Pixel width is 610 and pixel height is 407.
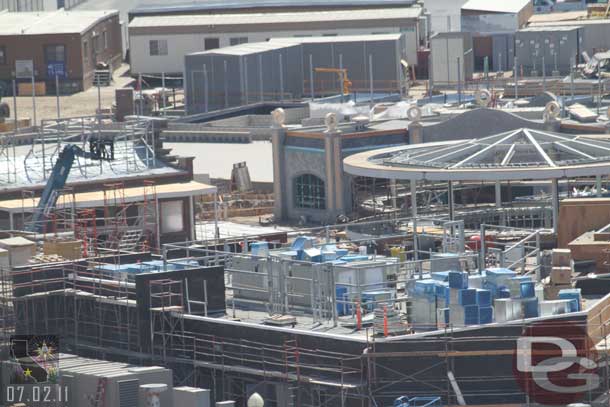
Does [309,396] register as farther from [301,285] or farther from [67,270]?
[67,270]

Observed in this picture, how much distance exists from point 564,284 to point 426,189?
141 ft

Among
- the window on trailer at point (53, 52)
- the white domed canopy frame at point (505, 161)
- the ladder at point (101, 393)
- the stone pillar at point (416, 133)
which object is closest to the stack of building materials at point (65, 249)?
the ladder at point (101, 393)

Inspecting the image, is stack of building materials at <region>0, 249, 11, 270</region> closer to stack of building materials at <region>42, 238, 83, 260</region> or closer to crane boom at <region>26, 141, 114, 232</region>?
stack of building materials at <region>42, 238, 83, 260</region>

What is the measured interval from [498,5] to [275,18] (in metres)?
17.2

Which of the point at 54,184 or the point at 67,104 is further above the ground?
the point at 54,184

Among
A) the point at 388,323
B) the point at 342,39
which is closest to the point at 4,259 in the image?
the point at 388,323

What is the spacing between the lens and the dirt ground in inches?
6260

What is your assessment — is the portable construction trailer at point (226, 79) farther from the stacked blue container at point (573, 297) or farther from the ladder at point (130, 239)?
the stacked blue container at point (573, 297)

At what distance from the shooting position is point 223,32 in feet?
579

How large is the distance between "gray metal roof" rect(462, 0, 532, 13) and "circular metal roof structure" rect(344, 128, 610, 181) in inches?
3206

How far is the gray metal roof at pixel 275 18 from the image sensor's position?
177 m

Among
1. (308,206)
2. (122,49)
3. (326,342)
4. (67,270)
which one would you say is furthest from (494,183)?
(122,49)

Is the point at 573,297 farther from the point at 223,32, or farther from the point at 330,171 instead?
the point at 223,32

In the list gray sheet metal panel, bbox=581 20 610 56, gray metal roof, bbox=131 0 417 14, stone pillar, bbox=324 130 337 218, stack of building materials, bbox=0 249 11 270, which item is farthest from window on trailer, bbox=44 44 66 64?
stack of building materials, bbox=0 249 11 270
